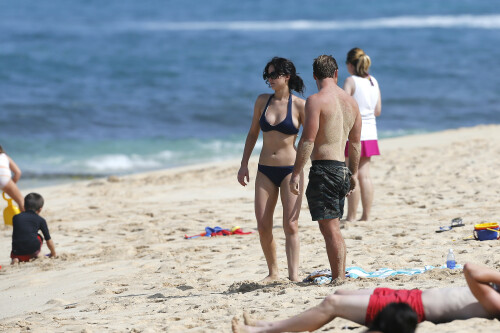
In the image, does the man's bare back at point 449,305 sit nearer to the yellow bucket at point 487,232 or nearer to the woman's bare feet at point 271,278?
the woman's bare feet at point 271,278

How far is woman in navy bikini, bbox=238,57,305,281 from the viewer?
5.38 m

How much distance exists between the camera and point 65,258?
7367 millimetres

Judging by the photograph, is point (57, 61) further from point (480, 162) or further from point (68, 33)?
point (480, 162)

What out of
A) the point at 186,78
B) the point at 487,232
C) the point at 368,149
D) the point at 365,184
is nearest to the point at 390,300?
the point at 487,232

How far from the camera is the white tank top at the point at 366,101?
7309mm

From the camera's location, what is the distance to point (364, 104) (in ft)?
24.1

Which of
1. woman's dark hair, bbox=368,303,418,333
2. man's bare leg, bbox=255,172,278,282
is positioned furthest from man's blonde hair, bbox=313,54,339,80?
woman's dark hair, bbox=368,303,418,333

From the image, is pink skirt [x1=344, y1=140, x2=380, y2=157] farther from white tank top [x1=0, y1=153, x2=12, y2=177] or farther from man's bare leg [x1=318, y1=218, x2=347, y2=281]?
white tank top [x1=0, y1=153, x2=12, y2=177]

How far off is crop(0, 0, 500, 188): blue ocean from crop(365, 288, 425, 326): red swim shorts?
10.4 metres

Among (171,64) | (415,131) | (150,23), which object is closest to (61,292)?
(415,131)

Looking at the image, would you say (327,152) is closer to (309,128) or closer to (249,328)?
(309,128)

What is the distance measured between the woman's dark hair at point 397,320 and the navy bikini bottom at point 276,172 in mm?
1937

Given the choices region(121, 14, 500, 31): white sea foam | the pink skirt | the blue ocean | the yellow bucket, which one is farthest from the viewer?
region(121, 14, 500, 31): white sea foam

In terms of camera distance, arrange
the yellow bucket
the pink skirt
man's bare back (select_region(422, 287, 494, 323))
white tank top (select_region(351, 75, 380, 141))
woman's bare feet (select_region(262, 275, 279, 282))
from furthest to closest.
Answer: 1. the pink skirt
2. white tank top (select_region(351, 75, 380, 141))
3. the yellow bucket
4. woman's bare feet (select_region(262, 275, 279, 282))
5. man's bare back (select_region(422, 287, 494, 323))
